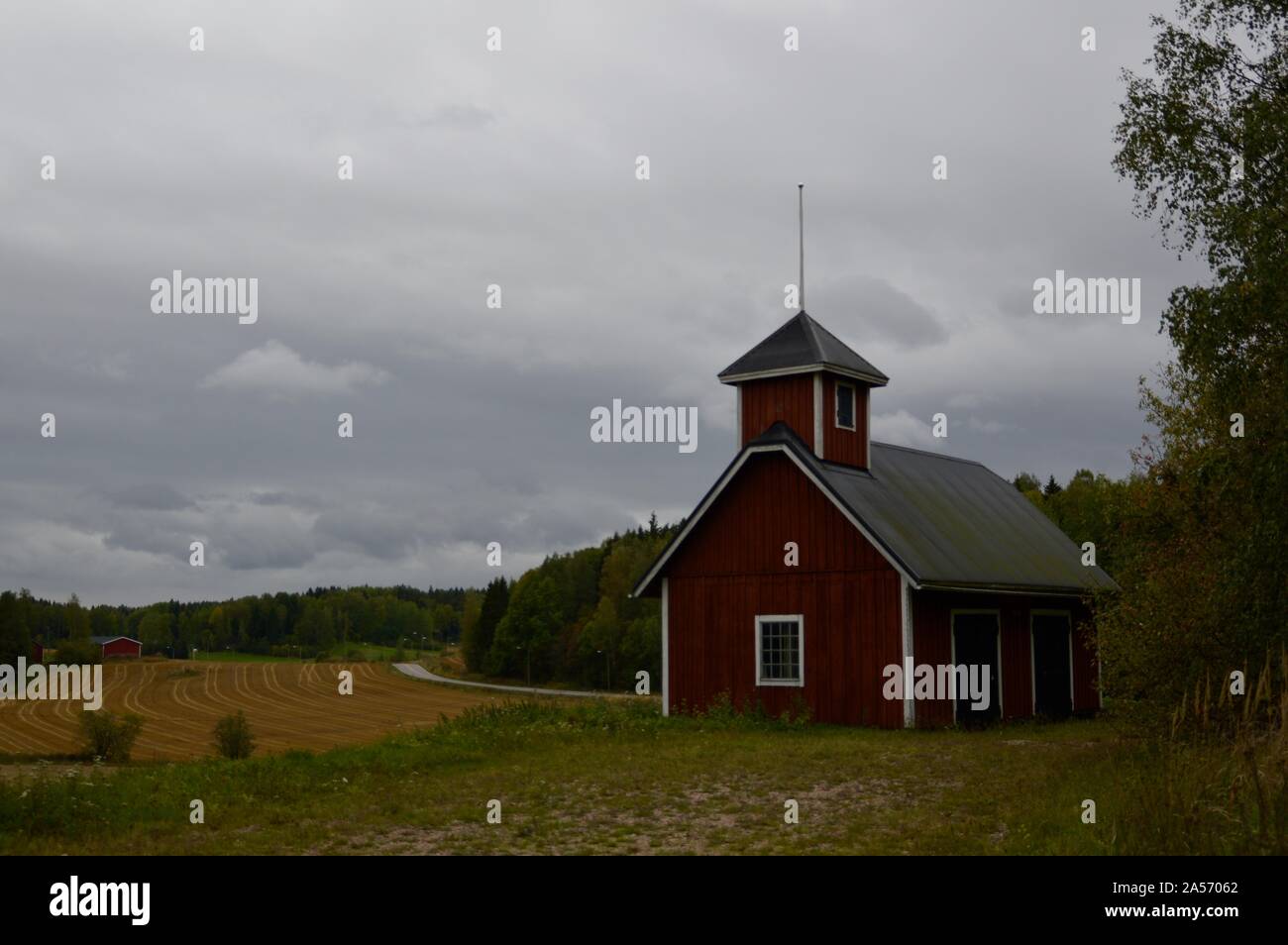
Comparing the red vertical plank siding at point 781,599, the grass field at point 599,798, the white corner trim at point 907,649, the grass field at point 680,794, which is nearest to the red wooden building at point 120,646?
the red vertical plank siding at point 781,599

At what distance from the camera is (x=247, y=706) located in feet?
364

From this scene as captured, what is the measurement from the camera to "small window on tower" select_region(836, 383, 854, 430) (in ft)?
87.1

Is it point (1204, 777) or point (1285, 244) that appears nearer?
point (1204, 777)

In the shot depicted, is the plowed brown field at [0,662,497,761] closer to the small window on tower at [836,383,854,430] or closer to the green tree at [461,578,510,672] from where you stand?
the green tree at [461,578,510,672]

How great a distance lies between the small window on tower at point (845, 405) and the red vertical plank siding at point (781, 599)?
2.11 meters

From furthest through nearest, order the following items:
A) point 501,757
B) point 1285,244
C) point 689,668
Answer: point 689,668
point 501,757
point 1285,244

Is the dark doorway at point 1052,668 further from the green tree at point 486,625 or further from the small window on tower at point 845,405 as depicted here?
the green tree at point 486,625

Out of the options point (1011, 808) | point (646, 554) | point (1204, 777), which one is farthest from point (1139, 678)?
point (646, 554)

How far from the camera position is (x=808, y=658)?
2480cm

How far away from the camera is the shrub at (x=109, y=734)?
35438mm

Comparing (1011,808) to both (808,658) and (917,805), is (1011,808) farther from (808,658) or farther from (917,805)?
(808,658)

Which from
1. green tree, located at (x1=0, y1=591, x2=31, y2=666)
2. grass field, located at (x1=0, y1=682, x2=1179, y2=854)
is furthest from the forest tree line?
grass field, located at (x1=0, y1=682, x2=1179, y2=854)

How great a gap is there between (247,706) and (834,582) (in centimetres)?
9731
